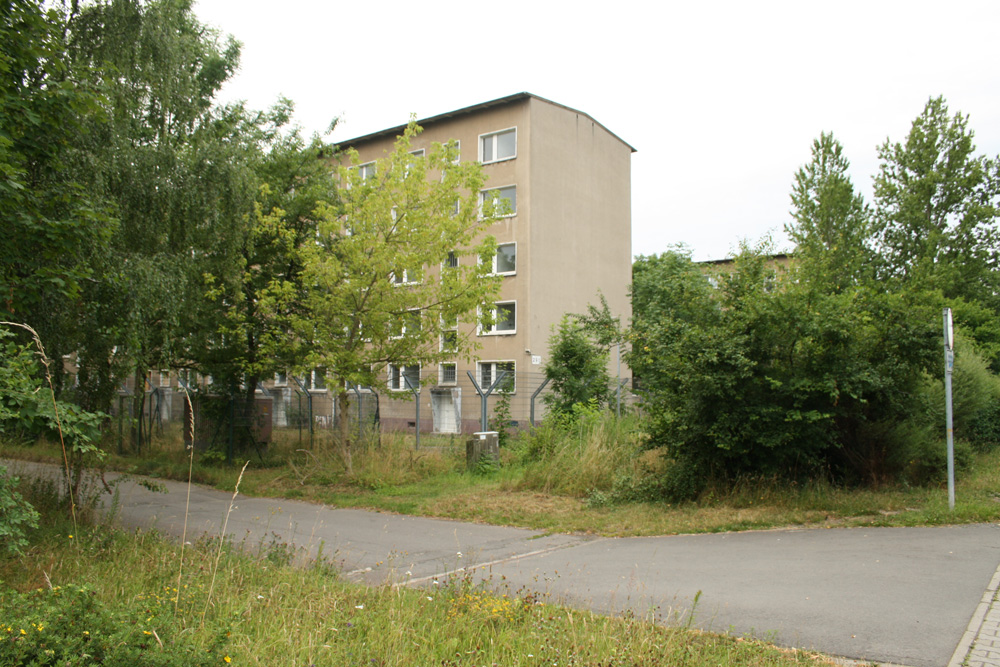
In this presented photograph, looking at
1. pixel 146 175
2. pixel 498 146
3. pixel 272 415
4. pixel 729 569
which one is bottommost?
pixel 729 569

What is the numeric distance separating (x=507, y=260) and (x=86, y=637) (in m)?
28.3

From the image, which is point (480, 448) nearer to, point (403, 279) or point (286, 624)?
point (403, 279)

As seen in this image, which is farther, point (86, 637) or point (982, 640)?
point (982, 640)

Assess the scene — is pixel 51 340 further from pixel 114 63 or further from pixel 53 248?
pixel 114 63

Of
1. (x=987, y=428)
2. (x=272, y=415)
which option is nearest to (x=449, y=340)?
(x=272, y=415)

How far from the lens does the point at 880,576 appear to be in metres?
7.15

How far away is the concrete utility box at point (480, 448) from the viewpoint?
15.4m

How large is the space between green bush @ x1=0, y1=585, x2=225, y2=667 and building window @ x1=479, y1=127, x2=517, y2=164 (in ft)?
96.0

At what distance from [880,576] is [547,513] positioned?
5016 mm

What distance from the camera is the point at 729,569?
7.58 metres

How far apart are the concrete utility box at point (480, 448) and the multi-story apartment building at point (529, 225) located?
1251 centimetres

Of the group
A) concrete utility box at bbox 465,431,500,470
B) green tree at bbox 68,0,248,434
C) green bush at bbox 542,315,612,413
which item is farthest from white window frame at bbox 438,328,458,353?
green bush at bbox 542,315,612,413

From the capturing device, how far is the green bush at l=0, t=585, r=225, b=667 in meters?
3.65

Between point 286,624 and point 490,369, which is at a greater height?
point 490,369
